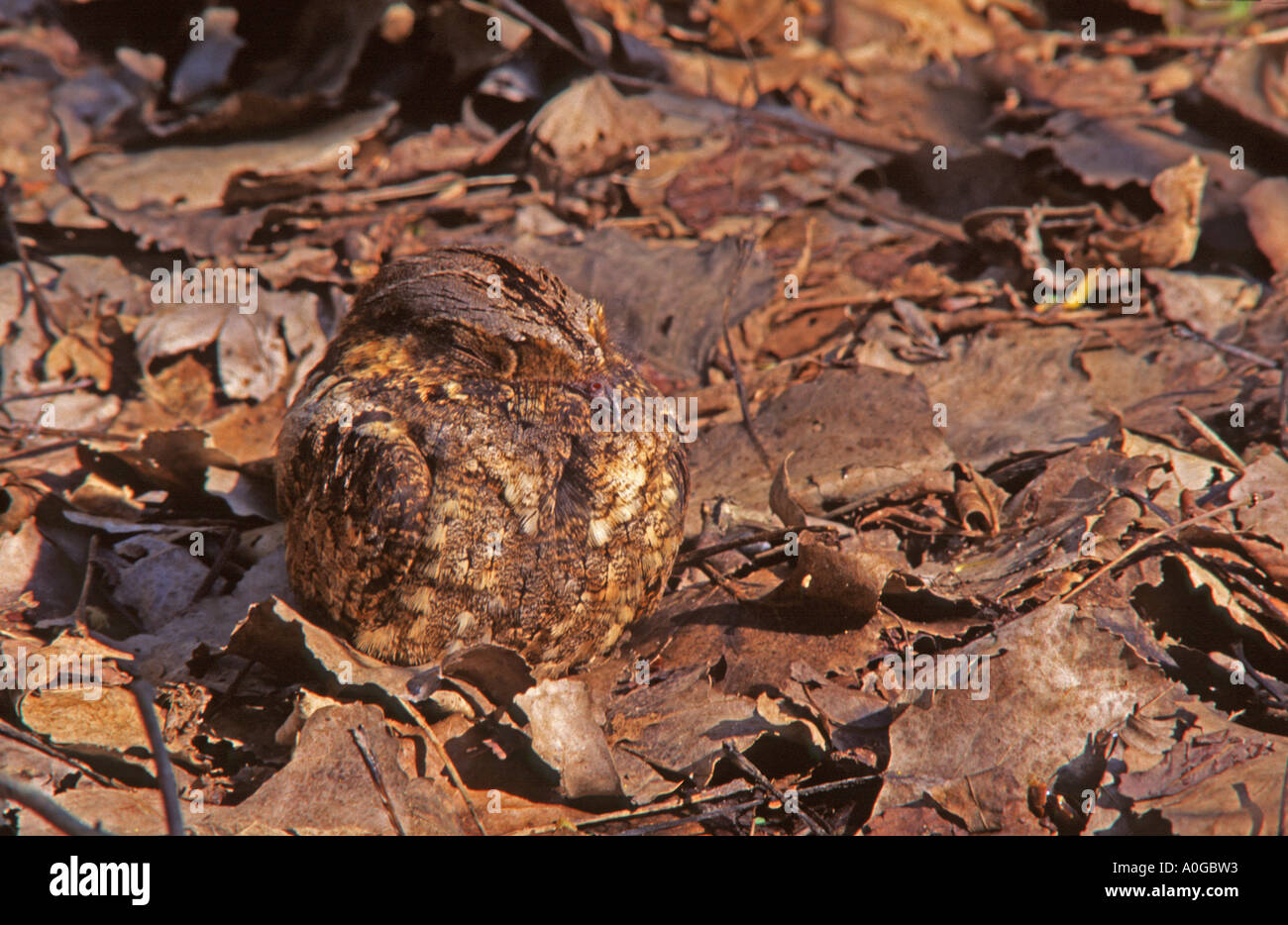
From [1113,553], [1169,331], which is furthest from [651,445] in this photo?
[1169,331]

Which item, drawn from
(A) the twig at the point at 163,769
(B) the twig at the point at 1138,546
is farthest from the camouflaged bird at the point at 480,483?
(B) the twig at the point at 1138,546

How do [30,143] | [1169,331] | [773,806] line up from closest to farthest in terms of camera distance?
[773,806] < [1169,331] < [30,143]

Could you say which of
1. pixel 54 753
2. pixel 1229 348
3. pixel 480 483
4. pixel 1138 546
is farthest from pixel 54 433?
pixel 1229 348

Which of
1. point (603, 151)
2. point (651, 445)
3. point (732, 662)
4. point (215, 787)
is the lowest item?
point (215, 787)

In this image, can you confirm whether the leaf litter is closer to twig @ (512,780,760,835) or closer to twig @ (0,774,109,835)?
twig @ (512,780,760,835)

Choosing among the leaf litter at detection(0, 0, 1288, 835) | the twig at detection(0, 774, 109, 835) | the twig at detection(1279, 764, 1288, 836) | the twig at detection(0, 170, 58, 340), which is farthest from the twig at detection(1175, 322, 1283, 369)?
the twig at detection(0, 170, 58, 340)

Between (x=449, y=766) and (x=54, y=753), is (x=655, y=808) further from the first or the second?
(x=54, y=753)

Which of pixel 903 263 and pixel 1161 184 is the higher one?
pixel 1161 184

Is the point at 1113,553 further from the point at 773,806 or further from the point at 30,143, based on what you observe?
the point at 30,143

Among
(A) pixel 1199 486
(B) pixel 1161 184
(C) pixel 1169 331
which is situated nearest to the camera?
(A) pixel 1199 486
